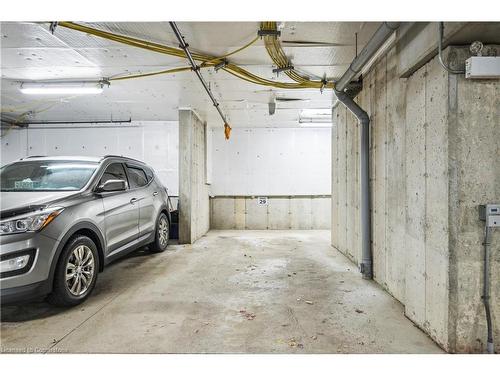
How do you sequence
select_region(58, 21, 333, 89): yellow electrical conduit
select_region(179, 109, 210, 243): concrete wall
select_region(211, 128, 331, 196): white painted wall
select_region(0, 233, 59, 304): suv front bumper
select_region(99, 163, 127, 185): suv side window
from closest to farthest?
select_region(0, 233, 59, 304): suv front bumper
select_region(58, 21, 333, 89): yellow electrical conduit
select_region(99, 163, 127, 185): suv side window
select_region(179, 109, 210, 243): concrete wall
select_region(211, 128, 331, 196): white painted wall

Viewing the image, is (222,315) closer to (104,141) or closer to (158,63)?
(158,63)

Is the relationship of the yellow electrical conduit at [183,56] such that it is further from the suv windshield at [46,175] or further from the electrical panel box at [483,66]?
the electrical panel box at [483,66]

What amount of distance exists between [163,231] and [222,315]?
2943 mm

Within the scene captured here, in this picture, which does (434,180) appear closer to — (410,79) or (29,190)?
(410,79)

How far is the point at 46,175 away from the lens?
132 inches

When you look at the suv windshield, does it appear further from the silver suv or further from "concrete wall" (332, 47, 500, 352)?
"concrete wall" (332, 47, 500, 352)

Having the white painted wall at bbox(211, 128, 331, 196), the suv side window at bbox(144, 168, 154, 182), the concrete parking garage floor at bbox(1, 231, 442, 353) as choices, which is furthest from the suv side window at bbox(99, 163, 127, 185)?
the white painted wall at bbox(211, 128, 331, 196)

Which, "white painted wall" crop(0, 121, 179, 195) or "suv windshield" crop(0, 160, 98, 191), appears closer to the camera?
"suv windshield" crop(0, 160, 98, 191)

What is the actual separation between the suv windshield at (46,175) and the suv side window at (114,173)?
154 mm

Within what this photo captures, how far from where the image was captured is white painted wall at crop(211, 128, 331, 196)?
26.9 feet

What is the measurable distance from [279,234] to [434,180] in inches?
211

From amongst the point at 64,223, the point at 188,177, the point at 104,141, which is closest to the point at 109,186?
the point at 64,223

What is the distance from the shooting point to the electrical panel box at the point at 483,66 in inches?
77.1

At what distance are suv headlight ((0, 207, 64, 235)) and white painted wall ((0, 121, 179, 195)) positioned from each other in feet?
15.9
